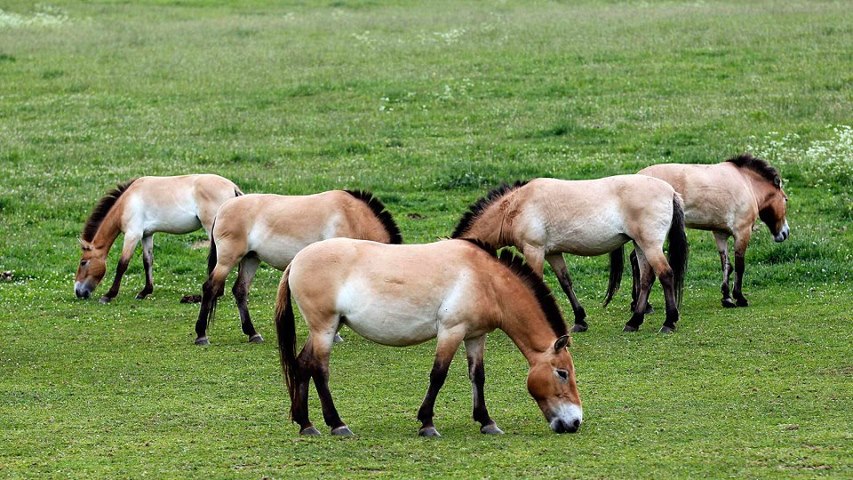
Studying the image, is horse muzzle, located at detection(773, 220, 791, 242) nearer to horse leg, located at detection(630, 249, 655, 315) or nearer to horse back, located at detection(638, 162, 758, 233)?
horse back, located at detection(638, 162, 758, 233)

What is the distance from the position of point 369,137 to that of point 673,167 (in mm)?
9606

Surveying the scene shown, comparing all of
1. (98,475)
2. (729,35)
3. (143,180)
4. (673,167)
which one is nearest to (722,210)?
(673,167)

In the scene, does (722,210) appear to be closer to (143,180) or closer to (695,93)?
(143,180)

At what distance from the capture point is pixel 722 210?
1420 centimetres

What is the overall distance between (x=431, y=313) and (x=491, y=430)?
38.6 inches

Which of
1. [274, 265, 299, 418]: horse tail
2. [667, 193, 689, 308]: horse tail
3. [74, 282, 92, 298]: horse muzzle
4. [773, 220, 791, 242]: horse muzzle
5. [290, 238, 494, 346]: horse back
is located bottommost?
[74, 282, 92, 298]: horse muzzle

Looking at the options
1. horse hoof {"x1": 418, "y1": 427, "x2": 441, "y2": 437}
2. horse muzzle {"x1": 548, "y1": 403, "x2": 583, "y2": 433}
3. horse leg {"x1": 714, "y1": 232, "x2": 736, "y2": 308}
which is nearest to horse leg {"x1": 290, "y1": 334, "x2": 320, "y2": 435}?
horse hoof {"x1": 418, "y1": 427, "x2": 441, "y2": 437}

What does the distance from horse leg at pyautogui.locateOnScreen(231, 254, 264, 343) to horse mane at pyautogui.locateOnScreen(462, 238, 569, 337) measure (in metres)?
4.83

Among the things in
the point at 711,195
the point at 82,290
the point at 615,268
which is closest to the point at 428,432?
A: the point at 615,268

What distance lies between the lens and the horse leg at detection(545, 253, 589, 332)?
13.1 m

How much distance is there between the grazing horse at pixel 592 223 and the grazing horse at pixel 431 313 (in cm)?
420

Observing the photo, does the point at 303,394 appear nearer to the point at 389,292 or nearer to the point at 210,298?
the point at 389,292

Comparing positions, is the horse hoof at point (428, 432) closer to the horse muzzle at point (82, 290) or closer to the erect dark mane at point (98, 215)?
the horse muzzle at point (82, 290)

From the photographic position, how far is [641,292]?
13008 mm
